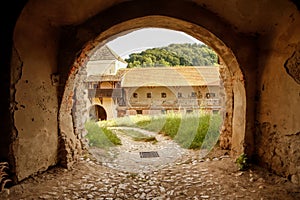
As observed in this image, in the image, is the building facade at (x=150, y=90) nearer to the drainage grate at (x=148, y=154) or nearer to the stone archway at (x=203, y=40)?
the drainage grate at (x=148, y=154)

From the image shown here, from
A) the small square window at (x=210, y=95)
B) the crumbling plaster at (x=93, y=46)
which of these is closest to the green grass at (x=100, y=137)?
the crumbling plaster at (x=93, y=46)

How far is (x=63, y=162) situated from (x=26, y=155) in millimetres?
708

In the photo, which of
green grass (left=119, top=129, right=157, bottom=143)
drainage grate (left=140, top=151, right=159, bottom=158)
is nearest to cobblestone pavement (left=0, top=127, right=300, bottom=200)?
drainage grate (left=140, top=151, right=159, bottom=158)

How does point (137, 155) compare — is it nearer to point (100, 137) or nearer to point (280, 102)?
point (100, 137)

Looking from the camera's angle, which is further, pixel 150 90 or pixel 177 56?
pixel 150 90

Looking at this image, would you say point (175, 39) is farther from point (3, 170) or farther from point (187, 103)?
point (3, 170)

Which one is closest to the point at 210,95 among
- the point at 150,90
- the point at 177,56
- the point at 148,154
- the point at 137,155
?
the point at 177,56

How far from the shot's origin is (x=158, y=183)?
3.34 metres

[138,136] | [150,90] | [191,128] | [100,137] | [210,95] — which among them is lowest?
[138,136]

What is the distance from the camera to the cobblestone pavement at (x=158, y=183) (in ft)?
9.08

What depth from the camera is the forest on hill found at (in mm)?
15477

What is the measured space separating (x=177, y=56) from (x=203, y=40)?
12.7 m

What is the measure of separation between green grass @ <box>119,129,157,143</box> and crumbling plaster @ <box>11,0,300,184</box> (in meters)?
3.01

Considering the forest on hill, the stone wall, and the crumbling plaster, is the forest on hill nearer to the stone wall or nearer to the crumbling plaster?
the crumbling plaster
